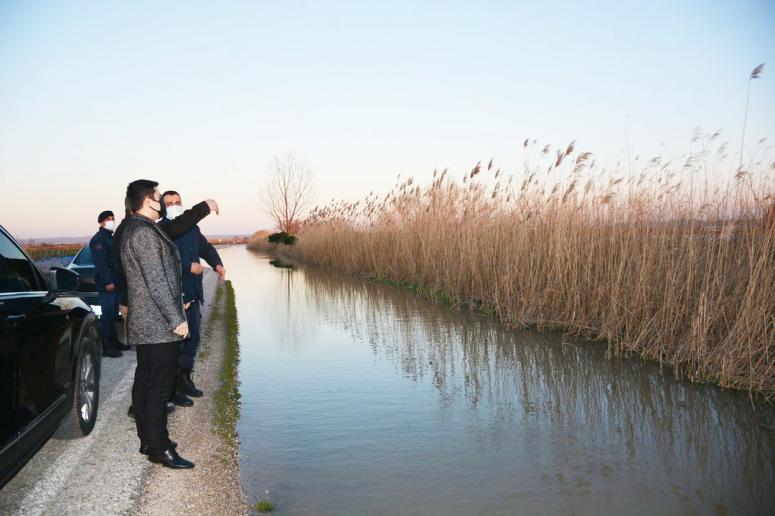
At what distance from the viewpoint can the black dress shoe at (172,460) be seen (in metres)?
4.14

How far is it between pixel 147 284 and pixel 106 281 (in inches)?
155

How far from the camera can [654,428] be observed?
5453mm

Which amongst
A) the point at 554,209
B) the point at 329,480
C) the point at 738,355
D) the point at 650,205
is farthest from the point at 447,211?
the point at 329,480

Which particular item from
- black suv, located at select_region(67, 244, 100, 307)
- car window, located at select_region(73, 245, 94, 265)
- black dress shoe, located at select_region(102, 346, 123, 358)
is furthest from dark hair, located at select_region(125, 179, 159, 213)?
car window, located at select_region(73, 245, 94, 265)

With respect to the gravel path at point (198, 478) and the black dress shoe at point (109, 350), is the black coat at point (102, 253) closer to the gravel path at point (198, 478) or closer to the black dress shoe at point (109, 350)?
the black dress shoe at point (109, 350)

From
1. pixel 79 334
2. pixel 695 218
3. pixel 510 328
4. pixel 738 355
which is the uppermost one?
pixel 695 218

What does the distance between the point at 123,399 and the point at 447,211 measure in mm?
10288

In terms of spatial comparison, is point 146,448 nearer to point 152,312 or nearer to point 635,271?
point 152,312

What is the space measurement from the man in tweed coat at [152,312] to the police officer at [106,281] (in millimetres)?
3551

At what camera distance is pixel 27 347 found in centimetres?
339

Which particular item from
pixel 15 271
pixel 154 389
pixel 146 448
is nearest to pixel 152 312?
pixel 154 389

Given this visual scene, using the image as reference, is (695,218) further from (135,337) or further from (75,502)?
(75,502)

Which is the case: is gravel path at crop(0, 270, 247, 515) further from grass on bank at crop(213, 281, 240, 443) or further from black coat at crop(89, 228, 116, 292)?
black coat at crop(89, 228, 116, 292)

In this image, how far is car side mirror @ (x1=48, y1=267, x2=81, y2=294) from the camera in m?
4.05
